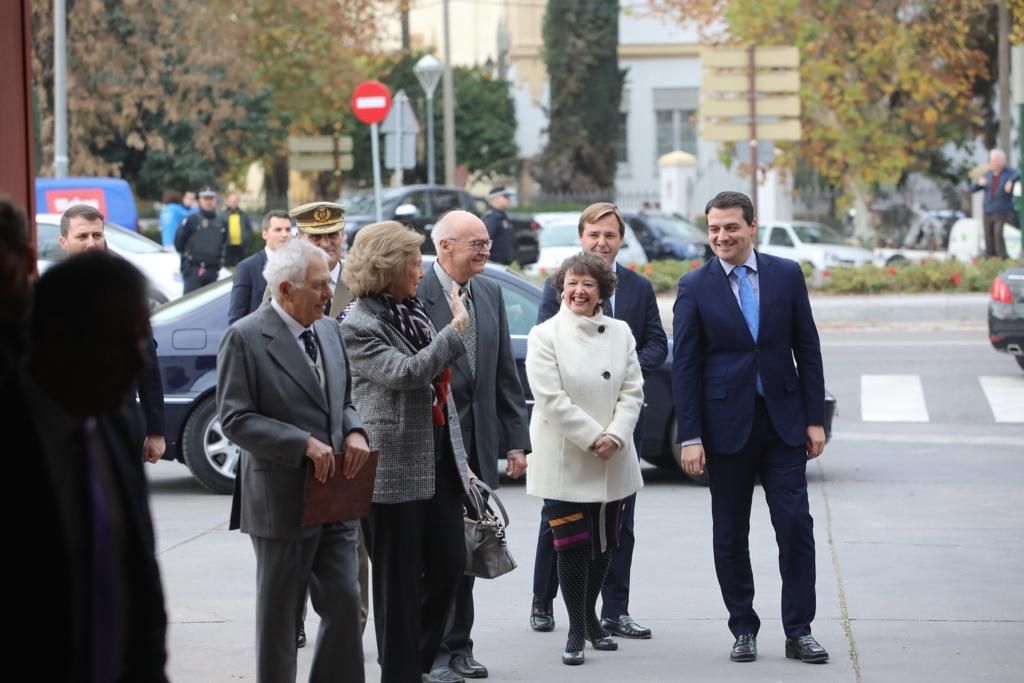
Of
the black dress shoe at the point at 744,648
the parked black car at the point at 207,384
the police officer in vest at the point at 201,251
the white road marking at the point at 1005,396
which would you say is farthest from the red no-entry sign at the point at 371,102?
the black dress shoe at the point at 744,648

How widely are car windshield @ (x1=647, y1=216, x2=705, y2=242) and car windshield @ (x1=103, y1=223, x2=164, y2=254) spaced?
1433 centimetres

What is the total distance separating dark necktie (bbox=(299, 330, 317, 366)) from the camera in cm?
549

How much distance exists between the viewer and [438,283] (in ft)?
22.1

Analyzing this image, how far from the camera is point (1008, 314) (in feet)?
53.3

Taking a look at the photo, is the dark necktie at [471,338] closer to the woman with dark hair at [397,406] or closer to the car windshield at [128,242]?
the woman with dark hair at [397,406]

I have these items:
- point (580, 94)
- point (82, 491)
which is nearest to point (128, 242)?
point (82, 491)

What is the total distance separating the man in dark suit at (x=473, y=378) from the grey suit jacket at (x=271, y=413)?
115cm

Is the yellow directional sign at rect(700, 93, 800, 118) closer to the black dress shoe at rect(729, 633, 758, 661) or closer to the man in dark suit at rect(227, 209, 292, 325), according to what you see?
the man in dark suit at rect(227, 209, 292, 325)

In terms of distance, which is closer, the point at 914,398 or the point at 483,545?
Answer: the point at 483,545

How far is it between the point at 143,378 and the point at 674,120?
159 feet

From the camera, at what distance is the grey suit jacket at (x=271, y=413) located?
17.6ft

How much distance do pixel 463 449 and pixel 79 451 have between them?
3233mm

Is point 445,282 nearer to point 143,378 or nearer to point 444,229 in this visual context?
point 444,229

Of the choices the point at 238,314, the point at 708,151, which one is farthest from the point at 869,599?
the point at 708,151
